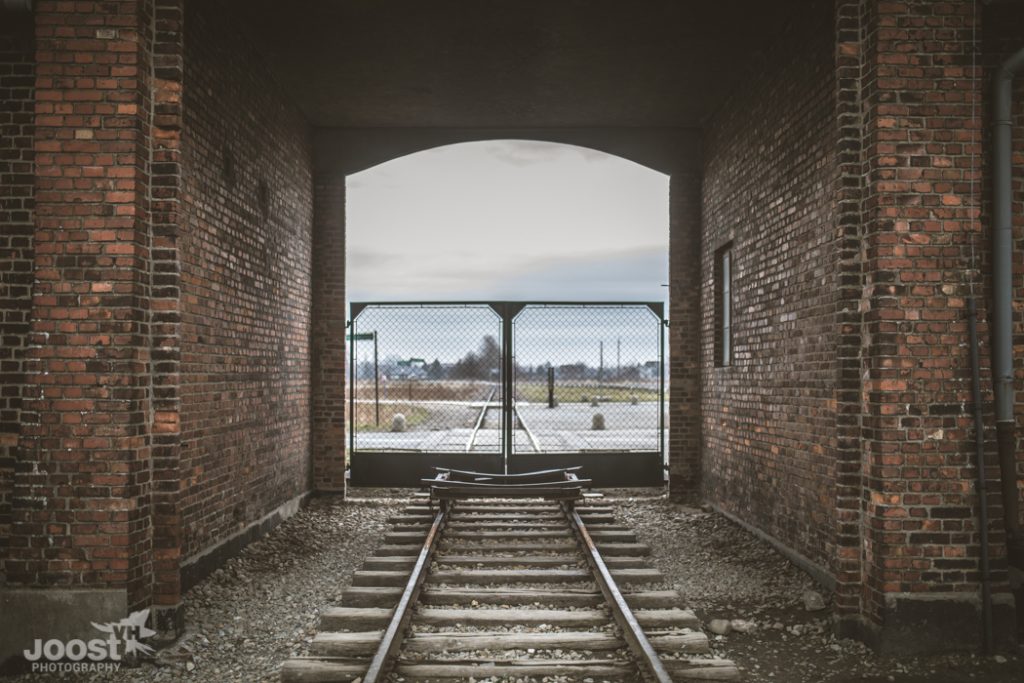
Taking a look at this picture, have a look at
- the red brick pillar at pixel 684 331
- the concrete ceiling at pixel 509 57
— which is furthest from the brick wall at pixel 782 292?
the red brick pillar at pixel 684 331

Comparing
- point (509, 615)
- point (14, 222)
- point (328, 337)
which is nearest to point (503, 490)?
point (509, 615)

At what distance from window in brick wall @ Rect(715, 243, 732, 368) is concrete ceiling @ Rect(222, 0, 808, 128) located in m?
2.00

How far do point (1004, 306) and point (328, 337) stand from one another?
8376 millimetres

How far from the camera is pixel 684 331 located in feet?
36.5

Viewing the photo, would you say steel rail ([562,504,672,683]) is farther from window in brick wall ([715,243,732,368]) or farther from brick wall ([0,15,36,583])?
brick wall ([0,15,36,583])

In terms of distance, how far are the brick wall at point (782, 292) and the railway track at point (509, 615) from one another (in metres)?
1.58

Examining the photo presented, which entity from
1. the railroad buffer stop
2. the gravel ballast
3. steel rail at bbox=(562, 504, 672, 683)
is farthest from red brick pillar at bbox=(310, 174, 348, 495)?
steel rail at bbox=(562, 504, 672, 683)

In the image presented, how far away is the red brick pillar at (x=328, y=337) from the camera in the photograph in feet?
35.9

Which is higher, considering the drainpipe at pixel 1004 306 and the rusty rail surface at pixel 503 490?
the drainpipe at pixel 1004 306

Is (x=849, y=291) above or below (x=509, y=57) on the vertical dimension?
below

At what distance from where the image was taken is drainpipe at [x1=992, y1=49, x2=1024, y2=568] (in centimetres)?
508

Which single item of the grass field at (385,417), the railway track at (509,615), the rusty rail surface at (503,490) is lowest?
the railway track at (509,615)

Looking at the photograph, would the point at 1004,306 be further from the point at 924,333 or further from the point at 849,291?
the point at 849,291

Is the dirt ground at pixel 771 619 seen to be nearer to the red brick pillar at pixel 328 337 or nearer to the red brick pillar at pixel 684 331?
the red brick pillar at pixel 684 331
